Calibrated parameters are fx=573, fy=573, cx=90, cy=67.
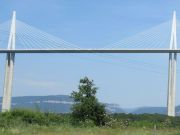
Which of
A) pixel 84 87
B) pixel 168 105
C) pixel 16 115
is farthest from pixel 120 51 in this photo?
pixel 16 115

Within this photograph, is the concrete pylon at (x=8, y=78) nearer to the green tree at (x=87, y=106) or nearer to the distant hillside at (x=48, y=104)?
the distant hillside at (x=48, y=104)

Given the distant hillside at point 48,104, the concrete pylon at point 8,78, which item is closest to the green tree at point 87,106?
the distant hillside at point 48,104

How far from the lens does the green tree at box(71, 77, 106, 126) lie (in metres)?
29.8

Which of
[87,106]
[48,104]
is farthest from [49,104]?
[87,106]

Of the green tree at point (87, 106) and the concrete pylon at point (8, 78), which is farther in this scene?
the concrete pylon at point (8, 78)

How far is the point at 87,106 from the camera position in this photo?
2988 centimetres

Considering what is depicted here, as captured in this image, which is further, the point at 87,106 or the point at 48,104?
the point at 48,104

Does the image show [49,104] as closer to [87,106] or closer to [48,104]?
[48,104]

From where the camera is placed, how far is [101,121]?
3012cm

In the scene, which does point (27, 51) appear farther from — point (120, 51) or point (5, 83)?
point (120, 51)

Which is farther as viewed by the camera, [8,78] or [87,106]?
[8,78]

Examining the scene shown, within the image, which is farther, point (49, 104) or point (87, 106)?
point (49, 104)

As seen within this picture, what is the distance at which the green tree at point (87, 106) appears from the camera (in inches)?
1174

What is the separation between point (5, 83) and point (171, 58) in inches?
613
